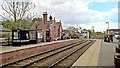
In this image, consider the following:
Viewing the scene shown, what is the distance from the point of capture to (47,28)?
67062 millimetres

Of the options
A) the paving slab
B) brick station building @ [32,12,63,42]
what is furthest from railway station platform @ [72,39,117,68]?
brick station building @ [32,12,63,42]

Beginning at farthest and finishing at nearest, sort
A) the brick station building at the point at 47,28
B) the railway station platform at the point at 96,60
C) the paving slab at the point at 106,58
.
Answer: the brick station building at the point at 47,28
the paving slab at the point at 106,58
the railway station platform at the point at 96,60

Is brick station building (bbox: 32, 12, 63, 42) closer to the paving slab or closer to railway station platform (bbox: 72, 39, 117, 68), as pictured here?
the paving slab

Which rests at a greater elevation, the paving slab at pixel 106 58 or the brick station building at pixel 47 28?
the brick station building at pixel 47 28

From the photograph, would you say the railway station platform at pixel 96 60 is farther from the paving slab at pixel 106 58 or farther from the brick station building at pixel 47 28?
the brick station building at pixel 47 28

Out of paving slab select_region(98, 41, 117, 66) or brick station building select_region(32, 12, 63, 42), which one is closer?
paving slab select_region(98, 41, 117, 66)

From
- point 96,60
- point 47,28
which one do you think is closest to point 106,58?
point 96,60

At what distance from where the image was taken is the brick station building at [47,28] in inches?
1942

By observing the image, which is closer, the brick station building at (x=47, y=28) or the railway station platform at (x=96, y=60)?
the railway station platform at (x=96, y=60)

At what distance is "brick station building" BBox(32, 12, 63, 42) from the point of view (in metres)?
49.3

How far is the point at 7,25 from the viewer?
6341 cm

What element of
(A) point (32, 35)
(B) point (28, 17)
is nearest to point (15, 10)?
(B) point (28, 17)

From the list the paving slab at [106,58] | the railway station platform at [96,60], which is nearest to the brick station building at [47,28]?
the paving slab at [106,58]

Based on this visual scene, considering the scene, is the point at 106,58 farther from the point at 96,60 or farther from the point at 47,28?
the point at 47,28
